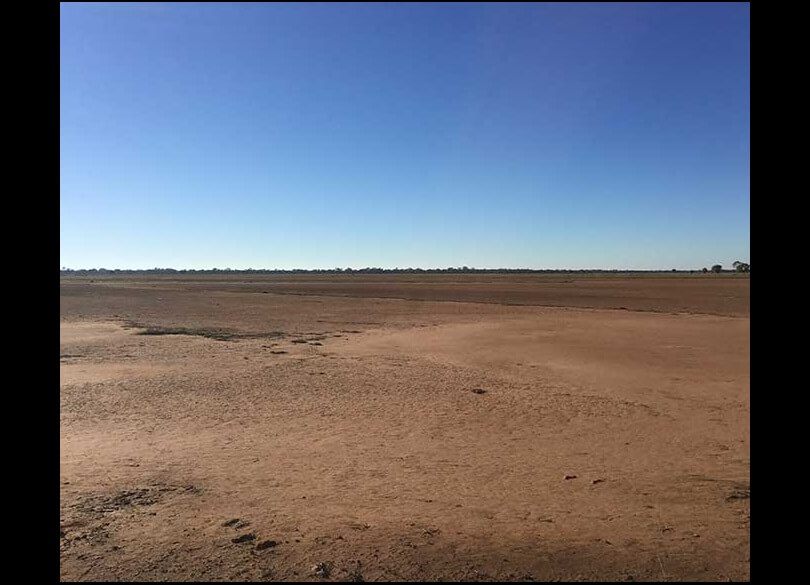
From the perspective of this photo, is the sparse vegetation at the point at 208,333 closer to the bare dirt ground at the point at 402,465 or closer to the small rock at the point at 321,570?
the bare dirt ground at the point at 402,465

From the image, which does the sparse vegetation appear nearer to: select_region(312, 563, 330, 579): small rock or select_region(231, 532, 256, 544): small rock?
select_region(231, 532, 256, 544): small rock

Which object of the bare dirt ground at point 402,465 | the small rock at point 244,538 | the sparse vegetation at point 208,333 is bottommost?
the bare dirt ground at point 402,465

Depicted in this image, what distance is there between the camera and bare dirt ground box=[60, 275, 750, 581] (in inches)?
200

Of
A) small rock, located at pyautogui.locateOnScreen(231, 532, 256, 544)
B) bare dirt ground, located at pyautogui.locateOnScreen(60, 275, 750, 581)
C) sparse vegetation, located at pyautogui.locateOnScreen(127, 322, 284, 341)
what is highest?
sparse vegetation, located at pyautogui.locateOnScreen(127, 322, 284, 341)

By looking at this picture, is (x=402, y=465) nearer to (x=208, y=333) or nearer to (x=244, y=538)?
(x=244, y=538)

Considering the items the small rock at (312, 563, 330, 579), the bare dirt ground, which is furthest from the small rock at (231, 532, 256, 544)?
the small rock at (312, 563, 330, 579)

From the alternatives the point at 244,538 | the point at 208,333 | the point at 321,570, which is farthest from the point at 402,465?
the point at 208,333

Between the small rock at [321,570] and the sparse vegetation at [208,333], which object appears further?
the sparse vegetation at [208,333]

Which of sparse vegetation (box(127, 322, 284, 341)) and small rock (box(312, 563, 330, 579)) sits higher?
sparse vegetation (box(127, 322, 284, 341))

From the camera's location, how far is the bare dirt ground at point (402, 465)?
508 cm

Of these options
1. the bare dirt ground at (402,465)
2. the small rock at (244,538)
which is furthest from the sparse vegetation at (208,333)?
the small rock at (244,538)

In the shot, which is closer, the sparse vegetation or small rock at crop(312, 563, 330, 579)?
small rock at crop(312, 563, 330, 579)

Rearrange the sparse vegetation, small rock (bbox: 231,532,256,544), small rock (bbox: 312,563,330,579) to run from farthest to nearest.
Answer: the sparse vegetation → small rock (bbox: 231,532,256,544) → small rock (bbox: 312,563,330,579)
